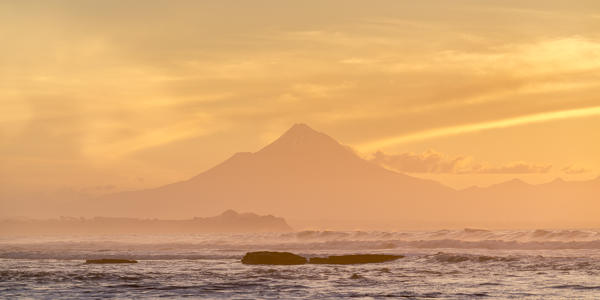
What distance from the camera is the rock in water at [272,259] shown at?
44.2m

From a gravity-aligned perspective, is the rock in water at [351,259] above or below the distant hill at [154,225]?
below

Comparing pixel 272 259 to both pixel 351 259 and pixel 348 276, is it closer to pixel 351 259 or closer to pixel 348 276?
pixel 351 259

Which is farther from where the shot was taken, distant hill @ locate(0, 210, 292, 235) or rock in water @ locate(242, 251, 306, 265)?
distant hill @ locate(0, 210, 292, 235)

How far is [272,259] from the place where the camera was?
147ft

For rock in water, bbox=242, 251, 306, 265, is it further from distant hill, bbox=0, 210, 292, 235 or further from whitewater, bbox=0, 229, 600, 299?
distant hill, bbox=0, 210, 292, 235

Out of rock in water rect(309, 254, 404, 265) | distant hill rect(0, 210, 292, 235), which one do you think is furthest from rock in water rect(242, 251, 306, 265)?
distant hill rect(0, 210, 292, 235)

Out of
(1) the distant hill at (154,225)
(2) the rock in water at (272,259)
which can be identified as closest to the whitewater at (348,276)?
(2) the rock in water at (272,259)

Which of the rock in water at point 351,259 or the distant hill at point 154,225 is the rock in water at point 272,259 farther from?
the distant hill at point 154,225

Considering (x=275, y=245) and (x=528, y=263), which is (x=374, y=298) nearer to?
(x=528, y=263)

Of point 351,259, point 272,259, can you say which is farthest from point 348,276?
point 272,259

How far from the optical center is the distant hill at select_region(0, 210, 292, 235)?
154 meters

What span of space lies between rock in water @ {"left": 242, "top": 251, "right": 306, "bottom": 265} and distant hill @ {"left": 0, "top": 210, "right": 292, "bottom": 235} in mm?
102384

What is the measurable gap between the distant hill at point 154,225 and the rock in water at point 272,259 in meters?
102

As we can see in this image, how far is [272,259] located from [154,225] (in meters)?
128
